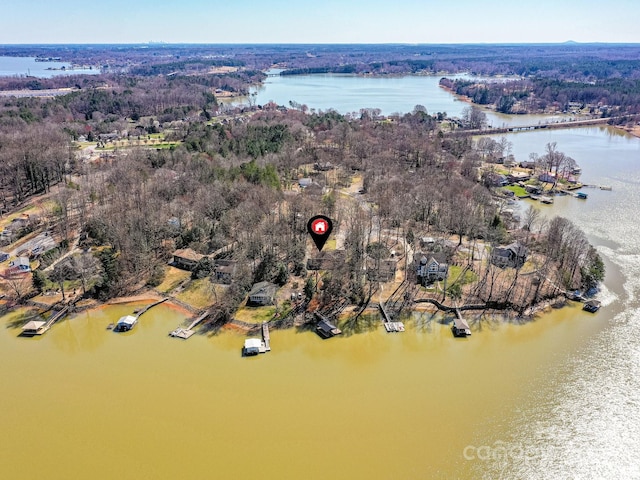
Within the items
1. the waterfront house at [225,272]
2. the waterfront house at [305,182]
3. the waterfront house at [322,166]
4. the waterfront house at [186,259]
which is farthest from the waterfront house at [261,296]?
the waterfront house at [322,166]

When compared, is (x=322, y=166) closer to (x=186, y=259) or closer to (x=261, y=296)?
(x=186, y=259)

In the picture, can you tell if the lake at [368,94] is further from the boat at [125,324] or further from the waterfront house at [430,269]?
the boat at [125,324]

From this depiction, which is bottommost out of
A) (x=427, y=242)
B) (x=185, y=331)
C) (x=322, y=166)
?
(x=185, y=331)

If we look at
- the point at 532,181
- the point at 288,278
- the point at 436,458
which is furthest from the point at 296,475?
the point at 532,181

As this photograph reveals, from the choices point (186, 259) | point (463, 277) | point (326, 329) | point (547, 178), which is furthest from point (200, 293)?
point (547, 178)

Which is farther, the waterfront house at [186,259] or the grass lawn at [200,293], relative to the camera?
the waterfront house at [186,259]

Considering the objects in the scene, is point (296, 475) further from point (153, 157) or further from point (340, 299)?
point (153, 157)
